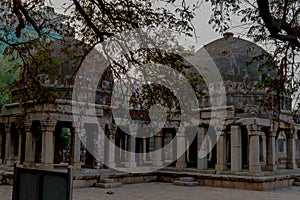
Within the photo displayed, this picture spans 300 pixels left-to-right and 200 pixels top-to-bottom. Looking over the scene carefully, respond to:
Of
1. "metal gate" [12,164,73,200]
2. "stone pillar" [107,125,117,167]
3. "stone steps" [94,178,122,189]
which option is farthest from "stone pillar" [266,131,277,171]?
"metal gate" [12,164,73,200]

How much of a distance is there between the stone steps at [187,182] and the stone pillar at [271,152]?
3.36 metres

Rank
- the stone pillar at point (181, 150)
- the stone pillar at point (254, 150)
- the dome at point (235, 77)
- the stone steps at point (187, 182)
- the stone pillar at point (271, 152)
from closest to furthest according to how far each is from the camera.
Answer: the stone pillar at point (254, 150), the stone steps at point (187, 182), the stone pillar at point (271, 152), the dome at point (235, 77), the stone pillar at point (181, 150)

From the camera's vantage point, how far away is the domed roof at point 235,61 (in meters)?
18.2

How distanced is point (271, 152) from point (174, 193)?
5.76 metres

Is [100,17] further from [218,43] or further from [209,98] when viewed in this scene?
[218,43]

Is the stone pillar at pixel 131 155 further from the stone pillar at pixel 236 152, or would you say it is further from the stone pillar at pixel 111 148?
the stone pillar at pixel 236 152

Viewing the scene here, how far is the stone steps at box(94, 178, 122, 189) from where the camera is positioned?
14.6 m

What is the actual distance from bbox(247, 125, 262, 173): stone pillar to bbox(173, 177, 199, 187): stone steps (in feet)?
7.97

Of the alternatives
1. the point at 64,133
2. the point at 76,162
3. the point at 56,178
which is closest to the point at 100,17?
the point at 56,178

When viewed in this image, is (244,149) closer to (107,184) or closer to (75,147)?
(107,184)

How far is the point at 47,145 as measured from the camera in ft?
48.5

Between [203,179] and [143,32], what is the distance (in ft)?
33.6

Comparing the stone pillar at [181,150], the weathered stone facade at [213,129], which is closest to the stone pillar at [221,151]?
the weathered stone facade at [213,129]

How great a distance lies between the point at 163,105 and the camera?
799 cm
